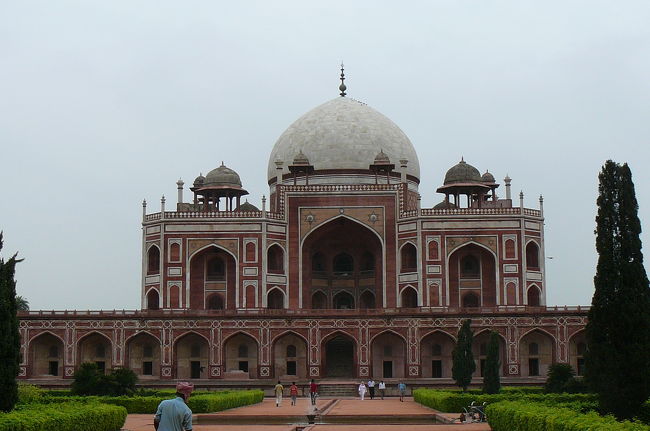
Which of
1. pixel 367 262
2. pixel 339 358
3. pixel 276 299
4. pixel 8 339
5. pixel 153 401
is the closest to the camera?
pixel 8 339

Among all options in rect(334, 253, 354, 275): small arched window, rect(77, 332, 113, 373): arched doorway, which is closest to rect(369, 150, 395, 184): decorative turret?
rect(334, 253, 354, 275): small arched window

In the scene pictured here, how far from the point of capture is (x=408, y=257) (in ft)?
149

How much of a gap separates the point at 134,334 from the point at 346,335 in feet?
27.2

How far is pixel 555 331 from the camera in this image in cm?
3969

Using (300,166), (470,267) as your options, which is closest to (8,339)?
(470,267)

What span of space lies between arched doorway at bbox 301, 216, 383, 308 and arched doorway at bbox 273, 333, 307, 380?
262 inches

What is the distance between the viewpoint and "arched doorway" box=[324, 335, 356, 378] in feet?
138

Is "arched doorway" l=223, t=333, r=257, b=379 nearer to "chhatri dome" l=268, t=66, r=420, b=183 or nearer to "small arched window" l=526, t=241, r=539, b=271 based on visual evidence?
"chhatri dome" l=268, t=66, r=420, b=183

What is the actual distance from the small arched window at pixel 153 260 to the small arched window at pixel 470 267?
1346 centimetres

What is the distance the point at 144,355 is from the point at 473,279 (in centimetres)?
1445

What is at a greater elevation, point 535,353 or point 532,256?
point 532,256

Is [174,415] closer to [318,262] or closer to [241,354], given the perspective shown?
[241,354]

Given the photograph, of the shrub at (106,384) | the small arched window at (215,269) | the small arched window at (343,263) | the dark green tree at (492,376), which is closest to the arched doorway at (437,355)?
the small arched window at (343,263)

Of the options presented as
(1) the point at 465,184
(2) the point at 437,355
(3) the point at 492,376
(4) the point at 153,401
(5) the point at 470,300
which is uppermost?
(1) the point at 465,184
